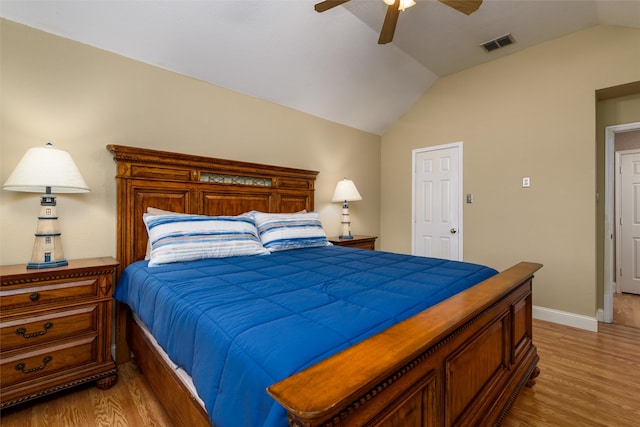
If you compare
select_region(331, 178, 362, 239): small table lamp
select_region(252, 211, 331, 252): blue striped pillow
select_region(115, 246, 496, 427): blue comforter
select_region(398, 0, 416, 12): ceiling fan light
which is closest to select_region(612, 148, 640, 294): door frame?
select_region(331, 178, 362, 239): small table lamp

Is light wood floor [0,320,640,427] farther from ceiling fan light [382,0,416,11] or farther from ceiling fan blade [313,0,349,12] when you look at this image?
ceiling fan blade [313,0,349,12]

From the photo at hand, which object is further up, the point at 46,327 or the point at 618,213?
the point at 618,213

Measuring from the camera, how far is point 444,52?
3332mm

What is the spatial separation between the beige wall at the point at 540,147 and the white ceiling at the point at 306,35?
23 cm

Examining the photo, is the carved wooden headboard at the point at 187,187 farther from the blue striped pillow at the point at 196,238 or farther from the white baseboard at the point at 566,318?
the white baseboard at the point at 566,318

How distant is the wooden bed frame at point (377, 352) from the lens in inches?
25.8

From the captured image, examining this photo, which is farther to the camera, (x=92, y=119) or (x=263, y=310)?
(x=92, y=119)

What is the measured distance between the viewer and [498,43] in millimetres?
3113

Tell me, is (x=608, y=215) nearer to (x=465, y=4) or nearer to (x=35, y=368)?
(x=465, y=4)

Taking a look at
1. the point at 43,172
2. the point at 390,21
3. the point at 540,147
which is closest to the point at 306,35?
the point at 390,21

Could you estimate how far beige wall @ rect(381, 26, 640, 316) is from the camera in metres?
2.81

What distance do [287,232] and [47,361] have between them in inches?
69.7

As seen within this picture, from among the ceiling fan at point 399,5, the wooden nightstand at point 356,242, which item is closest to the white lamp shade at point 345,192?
the wooden nightstand at point 356,242

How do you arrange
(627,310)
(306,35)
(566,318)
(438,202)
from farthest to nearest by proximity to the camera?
(438,202) < (627,310) < (566,318) < (306,35)
